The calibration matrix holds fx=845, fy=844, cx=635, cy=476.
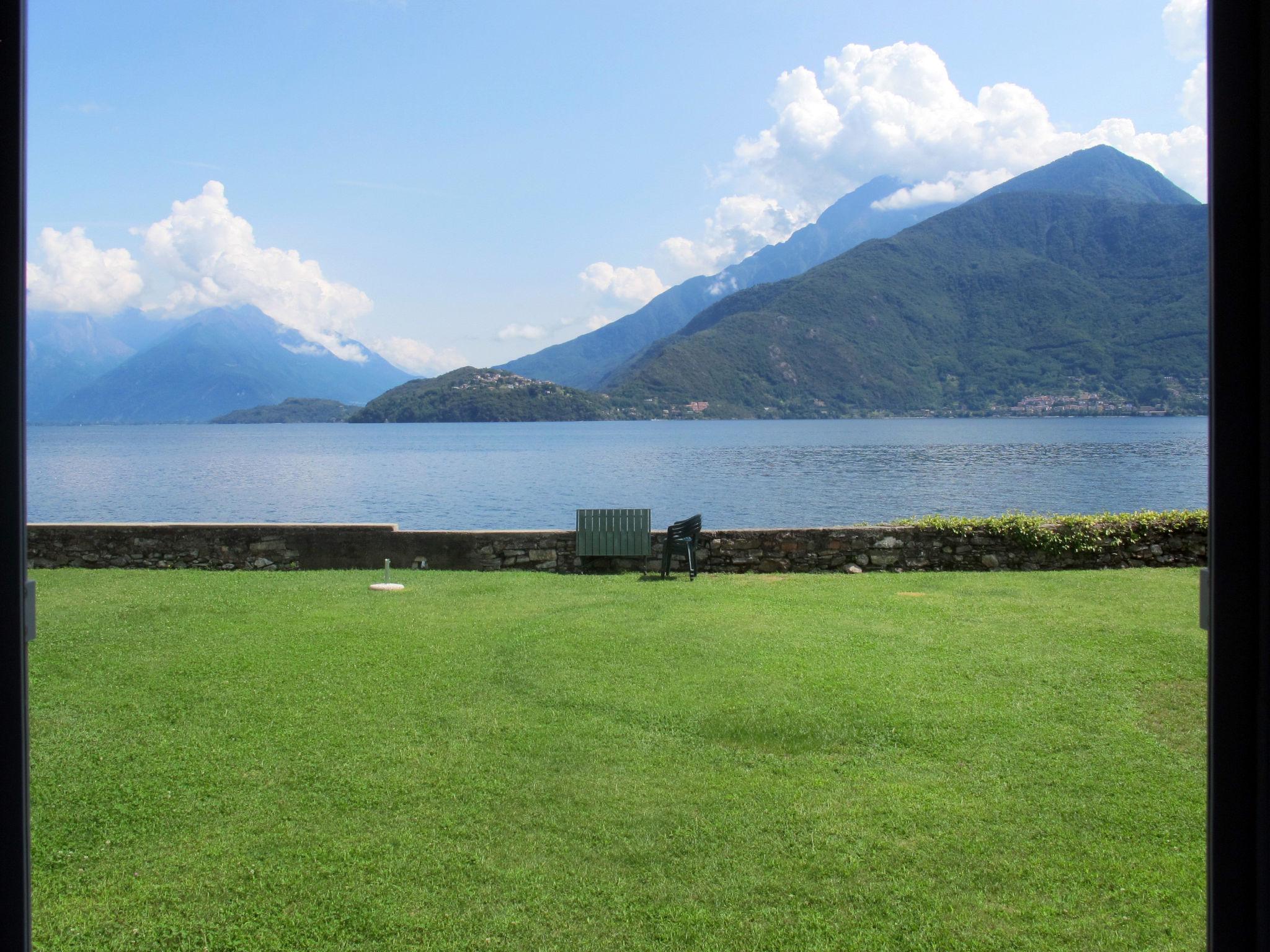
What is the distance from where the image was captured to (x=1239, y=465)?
1266mm

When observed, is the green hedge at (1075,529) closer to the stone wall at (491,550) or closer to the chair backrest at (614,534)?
the stone wall at (491,550)

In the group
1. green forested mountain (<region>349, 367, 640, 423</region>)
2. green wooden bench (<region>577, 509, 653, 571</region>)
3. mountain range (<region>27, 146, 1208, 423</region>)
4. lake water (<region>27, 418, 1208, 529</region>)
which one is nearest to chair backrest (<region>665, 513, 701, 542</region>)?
green wooden bench (<region>577, 509, 653, 571</region>)

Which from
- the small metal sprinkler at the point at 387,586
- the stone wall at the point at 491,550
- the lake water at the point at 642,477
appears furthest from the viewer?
the lake water at the point at 642,477

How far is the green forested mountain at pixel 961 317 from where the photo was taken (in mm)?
109062

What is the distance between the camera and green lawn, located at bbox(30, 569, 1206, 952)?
312 centimetres

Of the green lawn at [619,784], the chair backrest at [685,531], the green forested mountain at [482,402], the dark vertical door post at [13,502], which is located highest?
the green forested mountain at [482,402]

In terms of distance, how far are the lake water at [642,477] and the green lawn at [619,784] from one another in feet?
20.1

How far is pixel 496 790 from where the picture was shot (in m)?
4.18

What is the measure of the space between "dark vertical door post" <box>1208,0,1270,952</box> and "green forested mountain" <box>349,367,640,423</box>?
133885 millimetres

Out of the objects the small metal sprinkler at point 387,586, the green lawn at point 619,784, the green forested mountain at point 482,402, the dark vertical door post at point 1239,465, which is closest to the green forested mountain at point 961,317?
the green forested mountain at point 482,402

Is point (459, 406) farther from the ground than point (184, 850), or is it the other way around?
point (459, 406)

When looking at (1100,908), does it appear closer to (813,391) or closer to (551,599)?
(551,599)

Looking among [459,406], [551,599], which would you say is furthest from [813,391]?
[551,599]

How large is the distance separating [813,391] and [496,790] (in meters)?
128
